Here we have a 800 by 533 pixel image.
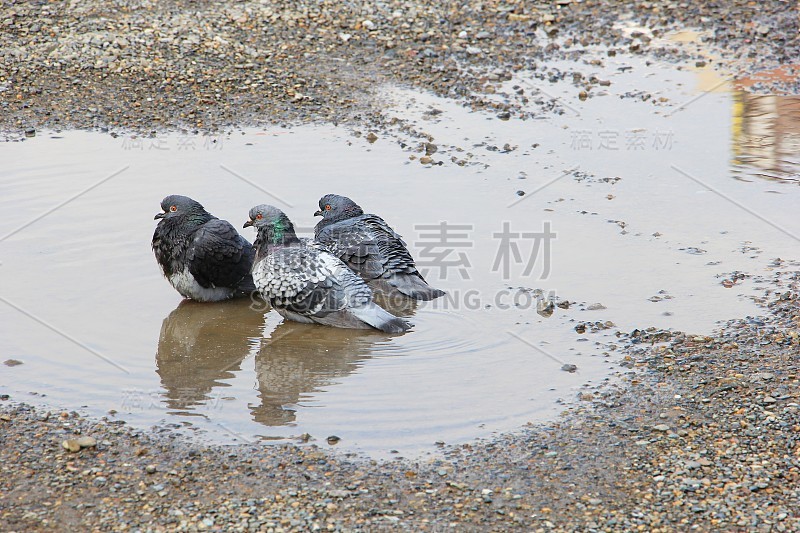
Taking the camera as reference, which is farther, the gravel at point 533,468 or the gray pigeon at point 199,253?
the gray pigeon at point 199,253

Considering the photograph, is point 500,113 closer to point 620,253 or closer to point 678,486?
point 620,253

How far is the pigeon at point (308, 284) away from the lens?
671 cm

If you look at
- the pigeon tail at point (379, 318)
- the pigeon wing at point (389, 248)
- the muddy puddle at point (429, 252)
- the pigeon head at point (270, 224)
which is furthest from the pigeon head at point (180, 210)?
the pigeon tail at point (379, 318)

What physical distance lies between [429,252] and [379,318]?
4.66 feet

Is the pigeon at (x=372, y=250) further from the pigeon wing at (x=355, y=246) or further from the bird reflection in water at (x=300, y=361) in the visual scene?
the bird reflection in water at (x=300, y=361)

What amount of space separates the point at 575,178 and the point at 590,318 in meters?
2.84

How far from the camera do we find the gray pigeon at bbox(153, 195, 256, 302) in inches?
276

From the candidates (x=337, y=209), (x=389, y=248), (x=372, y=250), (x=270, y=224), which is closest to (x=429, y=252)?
(x=389, y=248)

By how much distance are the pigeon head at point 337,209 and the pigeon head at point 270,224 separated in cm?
70

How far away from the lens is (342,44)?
12.1m

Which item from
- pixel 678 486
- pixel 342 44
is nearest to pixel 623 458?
pixel 678 486

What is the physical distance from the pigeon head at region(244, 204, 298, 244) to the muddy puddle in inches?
24.6

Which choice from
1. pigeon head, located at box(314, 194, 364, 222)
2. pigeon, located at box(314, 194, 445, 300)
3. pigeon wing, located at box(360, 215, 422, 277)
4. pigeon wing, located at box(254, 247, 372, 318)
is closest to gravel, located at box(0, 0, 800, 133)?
pigeon head, located at box(314, 194, 364, 222)

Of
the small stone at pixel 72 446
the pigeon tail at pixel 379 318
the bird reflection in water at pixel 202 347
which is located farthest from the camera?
the pigeon tail at pixel 379 318
